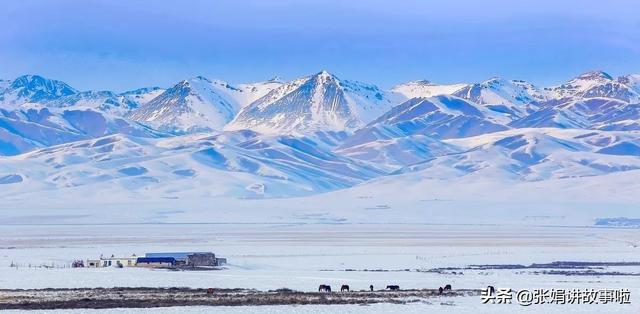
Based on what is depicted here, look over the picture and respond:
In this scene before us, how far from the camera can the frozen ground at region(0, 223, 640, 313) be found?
203 feet

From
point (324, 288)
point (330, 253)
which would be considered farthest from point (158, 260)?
point (324, 288)

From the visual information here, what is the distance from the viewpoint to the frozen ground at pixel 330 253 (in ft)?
203

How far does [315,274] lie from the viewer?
227 ft

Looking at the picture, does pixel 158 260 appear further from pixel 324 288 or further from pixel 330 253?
pixel 324 288

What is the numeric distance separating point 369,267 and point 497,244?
33699 millimetres

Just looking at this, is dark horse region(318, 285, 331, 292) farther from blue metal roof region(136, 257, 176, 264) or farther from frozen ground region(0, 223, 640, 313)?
blue metal roof region(136, 257, 176, 264)

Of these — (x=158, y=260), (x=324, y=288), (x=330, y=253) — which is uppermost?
(x=330, y=253)

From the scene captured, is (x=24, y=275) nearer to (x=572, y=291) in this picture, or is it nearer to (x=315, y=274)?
(x=315, y=274)

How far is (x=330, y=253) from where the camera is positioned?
9138 centimetres

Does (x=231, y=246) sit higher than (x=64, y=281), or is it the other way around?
(x=231, y=246)

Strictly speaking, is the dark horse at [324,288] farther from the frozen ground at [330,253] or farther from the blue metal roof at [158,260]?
the blue metal roof at [158,260]

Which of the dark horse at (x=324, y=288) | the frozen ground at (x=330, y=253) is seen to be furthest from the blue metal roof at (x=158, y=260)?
the dark horse at (x=324, y=288)

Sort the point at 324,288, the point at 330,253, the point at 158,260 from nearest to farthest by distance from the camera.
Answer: the point at 324,288 → the point at 158,260 → the point at 330,253

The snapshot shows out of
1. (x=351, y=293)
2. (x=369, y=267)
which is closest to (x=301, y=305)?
(x=351, y=293)
